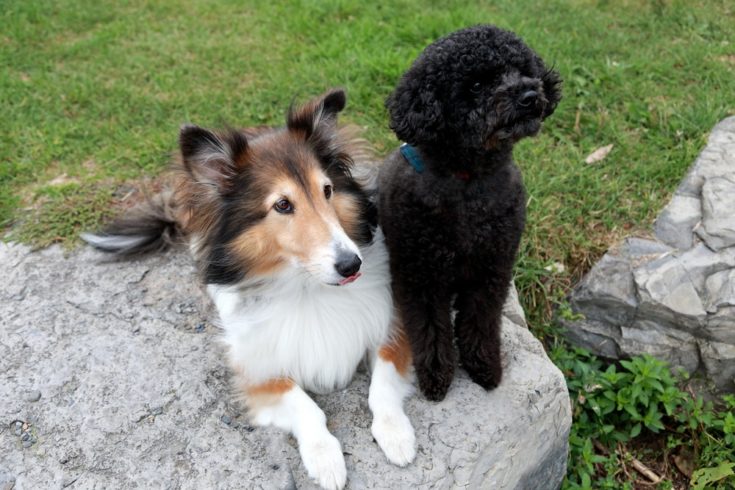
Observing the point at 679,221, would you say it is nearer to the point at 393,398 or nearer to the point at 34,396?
the point at 393,398

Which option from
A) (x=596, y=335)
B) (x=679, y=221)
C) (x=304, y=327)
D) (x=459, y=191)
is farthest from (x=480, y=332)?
(x=679, y=221)

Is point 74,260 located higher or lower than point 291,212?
lower

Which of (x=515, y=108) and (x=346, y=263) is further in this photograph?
(x=346, y=263)

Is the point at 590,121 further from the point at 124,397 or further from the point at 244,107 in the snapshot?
the point at 124,397

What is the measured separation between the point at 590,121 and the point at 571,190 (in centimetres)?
78

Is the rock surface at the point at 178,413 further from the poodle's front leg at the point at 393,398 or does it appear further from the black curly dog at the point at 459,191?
the black curly dog at the point at 459,191

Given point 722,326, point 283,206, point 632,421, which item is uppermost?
point 283,206

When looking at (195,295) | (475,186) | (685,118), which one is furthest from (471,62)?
(685,118)

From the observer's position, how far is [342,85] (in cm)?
500

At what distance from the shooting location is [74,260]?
12.4 ft

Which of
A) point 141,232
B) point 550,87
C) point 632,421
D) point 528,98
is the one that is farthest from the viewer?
point 141,232

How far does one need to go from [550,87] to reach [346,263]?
101cm

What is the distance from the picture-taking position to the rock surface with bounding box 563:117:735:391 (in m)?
3.50

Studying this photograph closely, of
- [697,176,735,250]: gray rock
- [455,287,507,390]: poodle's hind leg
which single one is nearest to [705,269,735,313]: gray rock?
[697,176,735,250]: gray rock
